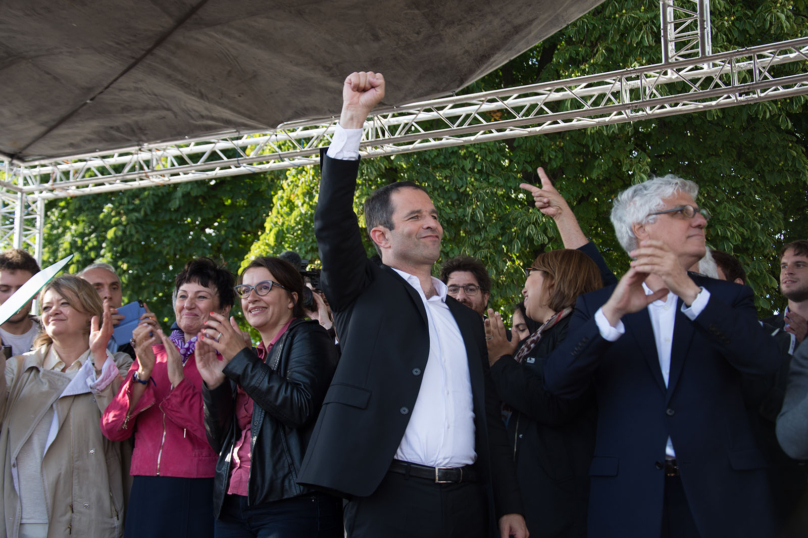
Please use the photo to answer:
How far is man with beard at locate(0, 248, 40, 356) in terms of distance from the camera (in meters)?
4.54

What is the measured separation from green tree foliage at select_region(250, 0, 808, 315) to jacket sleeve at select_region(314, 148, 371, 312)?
6939 mm

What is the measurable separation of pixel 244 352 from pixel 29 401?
1.47m

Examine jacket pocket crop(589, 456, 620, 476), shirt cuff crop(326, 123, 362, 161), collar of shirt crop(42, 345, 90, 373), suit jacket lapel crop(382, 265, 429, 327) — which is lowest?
jacket pocket crop(589, 456, 620, 476)

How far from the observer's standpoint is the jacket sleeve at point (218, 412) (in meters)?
3.20

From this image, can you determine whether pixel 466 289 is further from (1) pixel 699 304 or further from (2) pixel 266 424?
(1) pixel 699 304

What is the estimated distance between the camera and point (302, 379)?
308 cm

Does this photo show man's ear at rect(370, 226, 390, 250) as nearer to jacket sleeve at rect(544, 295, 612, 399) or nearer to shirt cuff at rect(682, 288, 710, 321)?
jacket sleeve at rect(544, 295, 612, 399)

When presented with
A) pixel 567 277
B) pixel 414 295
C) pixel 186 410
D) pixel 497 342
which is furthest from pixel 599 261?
pixel 186 410

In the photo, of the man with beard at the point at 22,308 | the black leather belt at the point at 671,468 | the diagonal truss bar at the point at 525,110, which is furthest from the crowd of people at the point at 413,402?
the diagonal truss bar at the point at 525,110

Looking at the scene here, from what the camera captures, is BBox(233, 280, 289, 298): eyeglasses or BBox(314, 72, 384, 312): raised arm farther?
BBox(233, 280, 289, 298): eyeglasses

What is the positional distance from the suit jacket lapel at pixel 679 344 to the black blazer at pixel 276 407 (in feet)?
4.54

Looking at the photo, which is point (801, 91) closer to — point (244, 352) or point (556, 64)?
point (556, 64)

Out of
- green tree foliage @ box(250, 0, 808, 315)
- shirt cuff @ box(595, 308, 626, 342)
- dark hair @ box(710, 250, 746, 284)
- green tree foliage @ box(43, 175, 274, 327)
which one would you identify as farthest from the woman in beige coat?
green tree foliage @ box(43, 175, 274, 327)

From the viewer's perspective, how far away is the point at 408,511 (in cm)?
246
